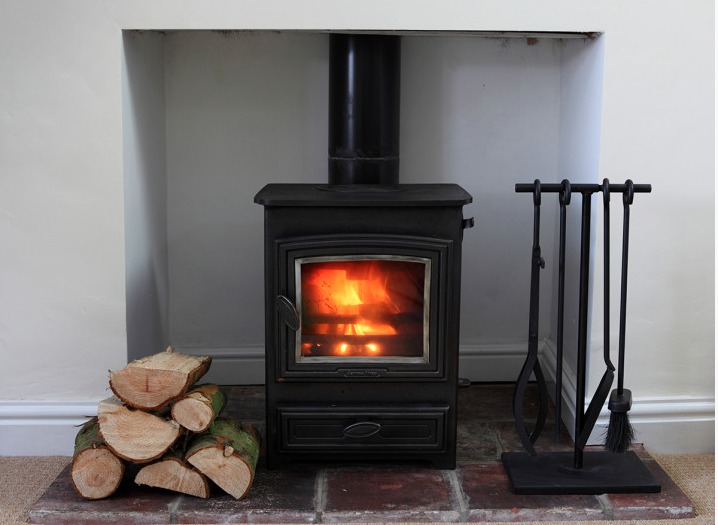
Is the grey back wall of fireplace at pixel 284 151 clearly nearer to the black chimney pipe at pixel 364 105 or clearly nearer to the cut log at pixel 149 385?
the black chimney pipe at pixel 364 105

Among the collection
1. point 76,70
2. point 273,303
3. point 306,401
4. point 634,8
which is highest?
point 634,8

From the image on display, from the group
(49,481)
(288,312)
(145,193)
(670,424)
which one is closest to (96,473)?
(49,481)

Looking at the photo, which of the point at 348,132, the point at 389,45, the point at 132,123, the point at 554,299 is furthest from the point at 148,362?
the point at 554,299

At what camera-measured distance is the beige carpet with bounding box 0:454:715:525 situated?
8.00ft

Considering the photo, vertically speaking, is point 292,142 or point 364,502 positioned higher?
point 292,142

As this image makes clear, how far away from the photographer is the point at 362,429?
259 centimetres

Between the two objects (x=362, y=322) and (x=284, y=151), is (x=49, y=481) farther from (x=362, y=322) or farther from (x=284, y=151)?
(x=284, y=151)

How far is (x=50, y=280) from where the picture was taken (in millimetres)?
2699

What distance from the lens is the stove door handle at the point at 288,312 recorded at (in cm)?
251

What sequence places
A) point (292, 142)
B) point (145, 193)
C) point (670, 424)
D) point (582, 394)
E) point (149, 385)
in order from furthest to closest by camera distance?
point (292, 142) < point (145, 193) < point (670, 424) < point (582, 394) < point (149, 385)

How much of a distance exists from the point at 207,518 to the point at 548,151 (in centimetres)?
167

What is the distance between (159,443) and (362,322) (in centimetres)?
62

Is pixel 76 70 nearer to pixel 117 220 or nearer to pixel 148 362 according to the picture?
pixel 117 220

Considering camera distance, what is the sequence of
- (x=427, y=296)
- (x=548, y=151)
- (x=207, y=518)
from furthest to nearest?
(x=548, y=151) → (x=427, y=296) → (x=207, y=518)
